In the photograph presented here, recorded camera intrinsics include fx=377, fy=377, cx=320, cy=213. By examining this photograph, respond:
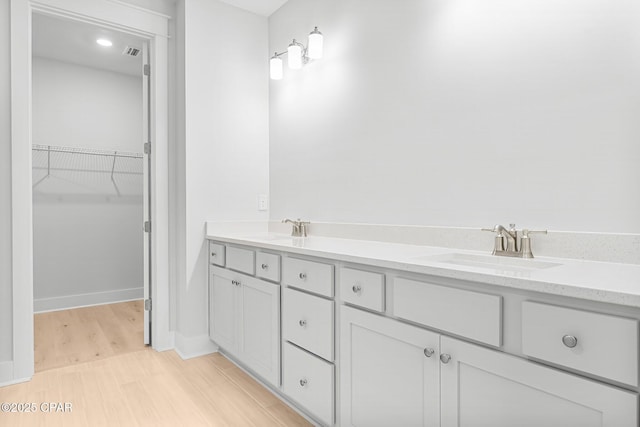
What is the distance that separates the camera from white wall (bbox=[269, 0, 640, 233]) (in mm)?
1246

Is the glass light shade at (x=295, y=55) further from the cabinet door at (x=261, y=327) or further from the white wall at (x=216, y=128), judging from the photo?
the cabinet door at (x=261, y=327)

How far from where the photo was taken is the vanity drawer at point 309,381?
1549 mm

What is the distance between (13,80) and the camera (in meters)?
2.19

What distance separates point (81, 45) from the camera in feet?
11.1

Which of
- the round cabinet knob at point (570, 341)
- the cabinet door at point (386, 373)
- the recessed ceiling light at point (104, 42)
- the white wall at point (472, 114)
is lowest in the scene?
the cabinet door at point (386, 373)

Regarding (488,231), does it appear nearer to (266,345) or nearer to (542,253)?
(542,253)

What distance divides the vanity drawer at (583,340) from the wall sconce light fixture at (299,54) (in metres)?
1.92

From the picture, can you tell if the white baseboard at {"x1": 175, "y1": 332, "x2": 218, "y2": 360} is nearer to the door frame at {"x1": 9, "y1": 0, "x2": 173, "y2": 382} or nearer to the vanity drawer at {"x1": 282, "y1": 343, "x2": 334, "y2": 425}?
the door frame at {"x1": 9, "y1": 0, "x2": 173, "y2": 382}

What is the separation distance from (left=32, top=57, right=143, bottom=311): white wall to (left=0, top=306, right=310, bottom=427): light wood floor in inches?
50.7

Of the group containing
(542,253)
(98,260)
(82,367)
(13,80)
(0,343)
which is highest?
(13,80)

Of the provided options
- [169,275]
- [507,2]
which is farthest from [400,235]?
[169,275]

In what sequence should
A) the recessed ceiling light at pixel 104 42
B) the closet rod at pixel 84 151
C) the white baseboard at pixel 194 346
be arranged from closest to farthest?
the white baseboard at pixel 194 346 → the recessed ceiling light at pixel 104 42 → the closet rod at pixel 84 151

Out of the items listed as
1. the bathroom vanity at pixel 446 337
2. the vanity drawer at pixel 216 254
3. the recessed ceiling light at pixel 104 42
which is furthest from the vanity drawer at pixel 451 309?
the recessed ceiling light at pixel 104 42

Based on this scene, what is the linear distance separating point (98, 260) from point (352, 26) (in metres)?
3.45
